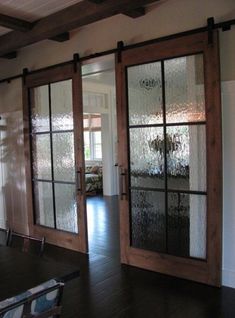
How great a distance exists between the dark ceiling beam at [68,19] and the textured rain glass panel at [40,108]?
0.66m

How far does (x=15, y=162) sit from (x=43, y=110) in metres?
1.08

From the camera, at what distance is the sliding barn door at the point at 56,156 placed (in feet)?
14.0

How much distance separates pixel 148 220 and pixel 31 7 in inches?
101

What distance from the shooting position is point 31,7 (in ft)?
11.7

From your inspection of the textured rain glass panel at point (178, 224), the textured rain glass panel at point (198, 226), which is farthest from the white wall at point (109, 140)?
the textured rain glass panel at point (198, 226)

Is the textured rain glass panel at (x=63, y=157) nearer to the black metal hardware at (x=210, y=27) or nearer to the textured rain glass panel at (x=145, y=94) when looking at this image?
the textured rain glass panel at (x=145, y=94)

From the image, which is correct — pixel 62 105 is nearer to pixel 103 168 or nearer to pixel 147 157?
pixel 147 157

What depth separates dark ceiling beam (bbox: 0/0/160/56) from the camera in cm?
317

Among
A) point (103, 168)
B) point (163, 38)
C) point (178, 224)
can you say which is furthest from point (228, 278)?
point (103, 168)

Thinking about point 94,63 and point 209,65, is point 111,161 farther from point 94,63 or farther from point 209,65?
point 209,65

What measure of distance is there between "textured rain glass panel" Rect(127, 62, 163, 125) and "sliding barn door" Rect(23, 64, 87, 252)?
2.46 ft

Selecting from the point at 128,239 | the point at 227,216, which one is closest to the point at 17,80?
the point at 128,239

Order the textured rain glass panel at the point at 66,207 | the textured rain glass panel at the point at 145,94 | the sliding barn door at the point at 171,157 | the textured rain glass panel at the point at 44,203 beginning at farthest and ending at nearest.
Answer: the textured rain glass panel at the point at 44,203 < the textured rain glass panel at the point at 66,207 < the textured rain glass panel at the point at 145,94 < the sliding barn door at the point at 171,157

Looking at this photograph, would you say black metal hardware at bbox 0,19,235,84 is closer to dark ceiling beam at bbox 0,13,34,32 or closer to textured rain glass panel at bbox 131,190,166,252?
dark ceiling beam at bbox 0,13,34,32
